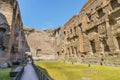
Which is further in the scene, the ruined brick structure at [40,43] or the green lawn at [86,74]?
the ruined brick structure at [40,43]

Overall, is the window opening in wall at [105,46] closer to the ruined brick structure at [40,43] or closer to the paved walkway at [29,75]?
the paved walkway at [29,75]

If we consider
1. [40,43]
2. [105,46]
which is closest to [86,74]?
[105,46]

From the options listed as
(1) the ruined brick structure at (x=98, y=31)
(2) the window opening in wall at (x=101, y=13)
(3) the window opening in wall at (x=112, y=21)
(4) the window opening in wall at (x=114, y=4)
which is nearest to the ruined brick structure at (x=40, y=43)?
(1) the ruined brick structure at (x=98, y=31)

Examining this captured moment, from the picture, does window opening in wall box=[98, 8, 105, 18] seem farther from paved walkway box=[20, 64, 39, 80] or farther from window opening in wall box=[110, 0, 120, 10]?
paved walkway box=[20, 64, 39, 80]

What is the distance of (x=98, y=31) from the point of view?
69.4 ft

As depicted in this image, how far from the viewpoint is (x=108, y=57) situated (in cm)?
1780

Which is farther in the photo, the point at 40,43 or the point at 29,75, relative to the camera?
the point at 40,43

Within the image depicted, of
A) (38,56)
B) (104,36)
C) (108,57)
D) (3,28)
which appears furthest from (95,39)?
(38,56)

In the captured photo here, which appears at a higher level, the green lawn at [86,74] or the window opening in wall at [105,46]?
the window opening in wall at [105,46]

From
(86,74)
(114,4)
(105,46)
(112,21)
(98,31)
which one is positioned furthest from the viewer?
(98,31)

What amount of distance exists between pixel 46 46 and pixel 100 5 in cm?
3005

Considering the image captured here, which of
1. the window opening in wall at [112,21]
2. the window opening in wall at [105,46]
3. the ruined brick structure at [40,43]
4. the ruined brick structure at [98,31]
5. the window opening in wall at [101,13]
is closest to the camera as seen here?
the ruined brick structure at [98,31]

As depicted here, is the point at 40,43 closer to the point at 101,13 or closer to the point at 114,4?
the point at 101,13

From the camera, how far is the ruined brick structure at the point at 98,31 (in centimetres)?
1773
